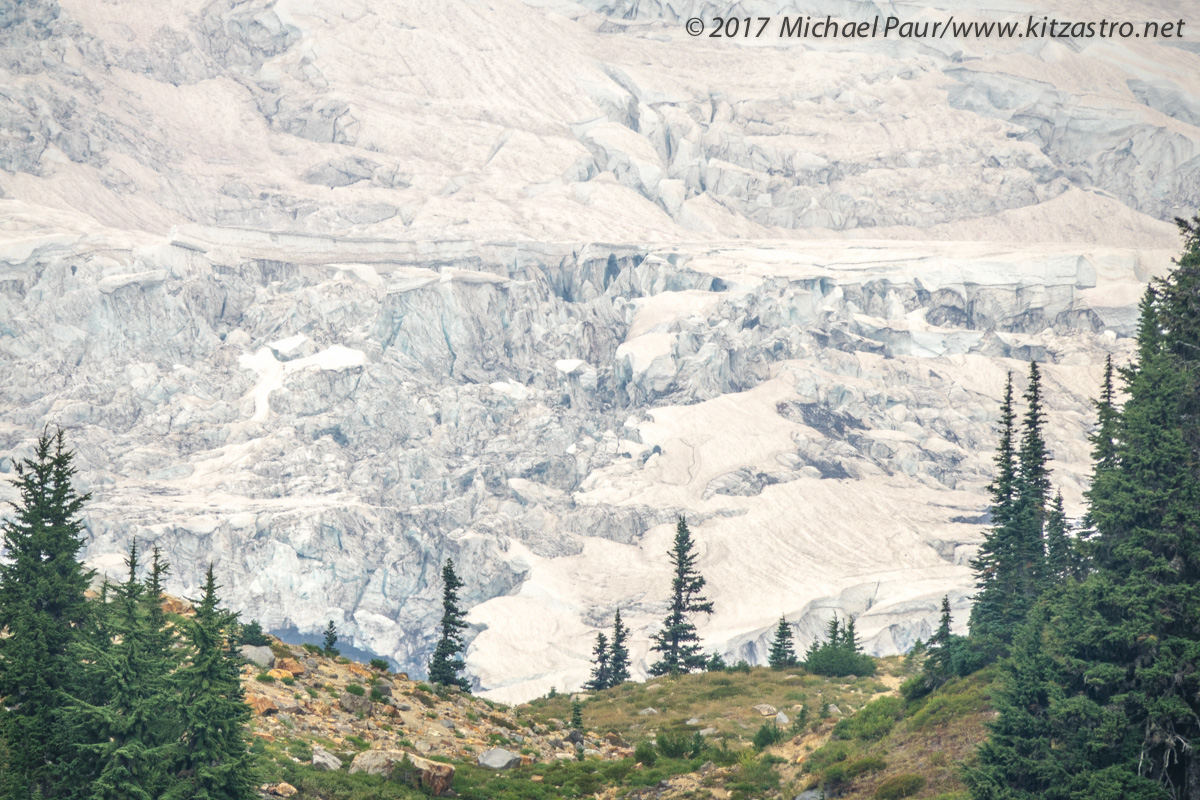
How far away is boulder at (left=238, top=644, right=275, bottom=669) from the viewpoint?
50.3 meters

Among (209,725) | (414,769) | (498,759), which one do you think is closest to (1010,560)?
(498,759)

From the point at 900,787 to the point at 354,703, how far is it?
22.8m

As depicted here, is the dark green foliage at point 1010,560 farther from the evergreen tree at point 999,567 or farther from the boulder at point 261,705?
Result: the boulder at point 261,705

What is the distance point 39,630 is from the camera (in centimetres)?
3691

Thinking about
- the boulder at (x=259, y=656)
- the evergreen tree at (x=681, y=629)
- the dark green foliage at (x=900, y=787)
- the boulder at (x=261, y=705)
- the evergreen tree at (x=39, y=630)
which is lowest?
the evergreen tree at (x=681, y=629)

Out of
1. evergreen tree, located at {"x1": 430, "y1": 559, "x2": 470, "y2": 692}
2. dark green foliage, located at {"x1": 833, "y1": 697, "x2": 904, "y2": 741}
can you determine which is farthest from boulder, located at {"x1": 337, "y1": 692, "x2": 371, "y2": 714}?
dark green foliage, located at {"x1": 833, "y1": 697, "x2": 904, "y2": 741}

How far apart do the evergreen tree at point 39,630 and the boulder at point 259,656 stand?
12266mm

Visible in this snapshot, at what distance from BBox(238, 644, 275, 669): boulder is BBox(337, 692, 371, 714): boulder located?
3514 millimetres

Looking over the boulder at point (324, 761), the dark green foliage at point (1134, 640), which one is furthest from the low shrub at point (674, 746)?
the dark green foliage at point (1134, 640)

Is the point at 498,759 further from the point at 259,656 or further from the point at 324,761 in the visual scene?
the point at 259,656

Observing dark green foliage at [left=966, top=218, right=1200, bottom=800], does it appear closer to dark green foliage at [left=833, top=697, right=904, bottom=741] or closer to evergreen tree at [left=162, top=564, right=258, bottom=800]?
dark green foliage at [left=833, top=697, right=904, bottom=741]

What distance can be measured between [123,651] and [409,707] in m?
19.4

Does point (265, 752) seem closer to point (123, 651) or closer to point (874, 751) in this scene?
point (123, 651)

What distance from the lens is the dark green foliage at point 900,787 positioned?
41.4m
